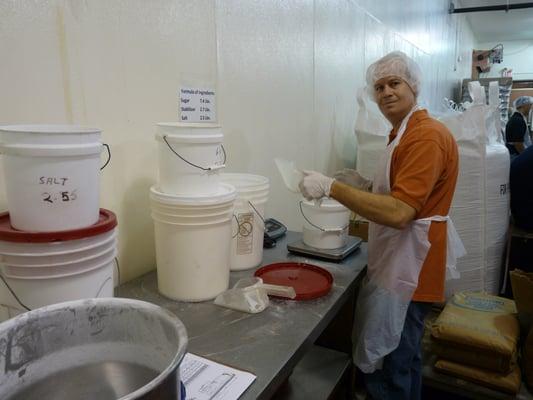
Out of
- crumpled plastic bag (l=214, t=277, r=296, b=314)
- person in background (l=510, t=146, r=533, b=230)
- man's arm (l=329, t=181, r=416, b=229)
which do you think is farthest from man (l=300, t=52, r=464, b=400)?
person in background (l=510, t=146, r=533, b=230)

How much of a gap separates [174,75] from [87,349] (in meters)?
0.97

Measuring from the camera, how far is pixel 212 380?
79 centimetres

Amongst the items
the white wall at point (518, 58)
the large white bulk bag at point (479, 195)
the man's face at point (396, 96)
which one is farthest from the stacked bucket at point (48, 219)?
the white wall at point (518, 58)

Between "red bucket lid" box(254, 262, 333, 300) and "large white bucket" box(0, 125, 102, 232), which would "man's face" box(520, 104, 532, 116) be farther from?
"large white bucket" box(0, 125, 102, 232)

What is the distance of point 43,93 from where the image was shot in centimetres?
97

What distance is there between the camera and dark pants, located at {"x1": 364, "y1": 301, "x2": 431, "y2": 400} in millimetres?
1557

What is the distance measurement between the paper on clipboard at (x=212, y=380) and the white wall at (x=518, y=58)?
10887 millimetres

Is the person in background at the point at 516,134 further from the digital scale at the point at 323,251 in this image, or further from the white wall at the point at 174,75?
the digital scale at the point at 323,251

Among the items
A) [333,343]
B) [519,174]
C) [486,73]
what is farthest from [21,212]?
[486,73]

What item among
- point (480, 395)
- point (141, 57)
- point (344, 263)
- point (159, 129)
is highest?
point (141, 57)

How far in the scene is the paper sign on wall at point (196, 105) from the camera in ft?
4.58

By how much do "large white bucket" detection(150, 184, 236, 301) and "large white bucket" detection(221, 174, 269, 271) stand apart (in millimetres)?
187

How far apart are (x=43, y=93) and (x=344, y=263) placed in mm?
1138

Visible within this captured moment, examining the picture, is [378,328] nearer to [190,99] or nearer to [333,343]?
[333,343]
